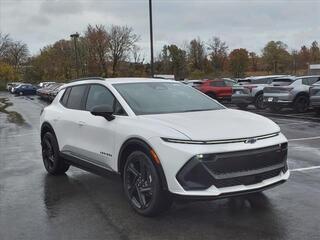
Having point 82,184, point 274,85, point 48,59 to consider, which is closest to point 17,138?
point 82,184

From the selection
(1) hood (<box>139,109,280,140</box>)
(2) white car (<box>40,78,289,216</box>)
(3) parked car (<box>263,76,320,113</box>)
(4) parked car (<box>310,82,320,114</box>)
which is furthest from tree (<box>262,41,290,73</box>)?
(1) hood (<box>139,109,280,140</box>)

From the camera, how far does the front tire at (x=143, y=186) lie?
5.57 m

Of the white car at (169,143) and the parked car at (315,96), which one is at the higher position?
the white car at (169,143)

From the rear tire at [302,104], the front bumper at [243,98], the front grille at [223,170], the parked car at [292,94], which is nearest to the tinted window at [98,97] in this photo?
the front grille at [223,170]

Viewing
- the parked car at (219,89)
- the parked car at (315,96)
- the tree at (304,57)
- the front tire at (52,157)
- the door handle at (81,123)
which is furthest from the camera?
the tree at (304,57)

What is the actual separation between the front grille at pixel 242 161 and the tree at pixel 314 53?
300 feet

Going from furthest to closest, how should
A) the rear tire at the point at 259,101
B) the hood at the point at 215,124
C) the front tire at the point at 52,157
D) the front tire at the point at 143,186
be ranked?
the rear tire at the point at 259,101 < the front tire at the point at 52,157 < the front tire at the point at 143,186 < the hood at the point at 215,124

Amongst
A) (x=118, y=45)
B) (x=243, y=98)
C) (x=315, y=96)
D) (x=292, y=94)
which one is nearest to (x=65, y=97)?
(x=315, y=96)

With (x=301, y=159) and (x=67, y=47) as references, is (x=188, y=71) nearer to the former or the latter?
(x=67, y=47)

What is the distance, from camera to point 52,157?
848 cm

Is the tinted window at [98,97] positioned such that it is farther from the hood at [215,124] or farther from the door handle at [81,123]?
the hood at [215,124]

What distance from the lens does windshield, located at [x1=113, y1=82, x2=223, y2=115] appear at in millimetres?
6477

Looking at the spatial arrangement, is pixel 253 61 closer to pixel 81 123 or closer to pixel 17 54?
pixel 17 54

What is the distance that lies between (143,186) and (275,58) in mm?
86884
